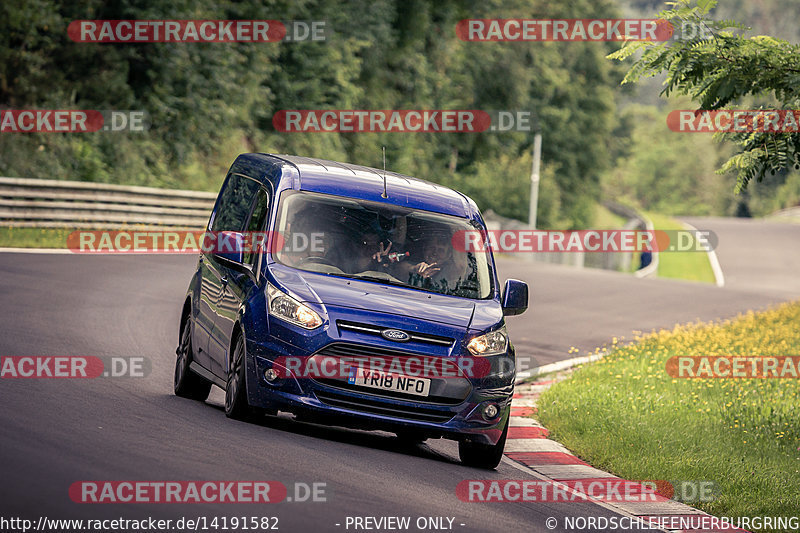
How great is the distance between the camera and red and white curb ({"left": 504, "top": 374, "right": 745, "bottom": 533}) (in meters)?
9.07

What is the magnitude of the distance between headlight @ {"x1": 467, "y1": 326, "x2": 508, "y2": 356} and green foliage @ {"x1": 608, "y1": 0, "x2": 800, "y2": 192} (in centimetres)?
290

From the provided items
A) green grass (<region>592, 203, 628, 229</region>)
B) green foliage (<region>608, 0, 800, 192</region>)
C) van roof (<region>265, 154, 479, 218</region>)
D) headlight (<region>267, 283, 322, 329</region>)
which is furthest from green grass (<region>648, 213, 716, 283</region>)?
headlight (<region>267, 283, 322, 329</region>)

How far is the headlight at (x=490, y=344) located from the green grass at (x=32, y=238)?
637 inches

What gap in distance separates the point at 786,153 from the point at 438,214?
354 cm

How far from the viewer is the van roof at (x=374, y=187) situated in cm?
1023

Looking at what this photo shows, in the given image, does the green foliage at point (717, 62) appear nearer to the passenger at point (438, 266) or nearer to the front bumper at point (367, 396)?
the passenger at point (438, 266)

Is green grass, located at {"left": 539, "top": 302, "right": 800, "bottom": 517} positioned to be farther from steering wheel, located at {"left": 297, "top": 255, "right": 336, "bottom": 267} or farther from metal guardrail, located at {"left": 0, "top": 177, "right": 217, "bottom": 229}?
metal guardrail, located at {"left": 0, "top": 177, "right": 217, "bottom": 229}

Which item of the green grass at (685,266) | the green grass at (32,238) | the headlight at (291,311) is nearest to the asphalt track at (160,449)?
the headlight at (291,311)

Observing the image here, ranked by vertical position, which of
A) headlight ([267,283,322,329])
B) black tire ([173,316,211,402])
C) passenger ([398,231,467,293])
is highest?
passenger ([398,231,467,293])

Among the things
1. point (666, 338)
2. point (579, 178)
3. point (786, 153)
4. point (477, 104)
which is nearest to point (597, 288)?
point (666, 338)

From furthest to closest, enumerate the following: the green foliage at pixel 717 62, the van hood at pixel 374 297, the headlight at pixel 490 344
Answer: the green foliage at pixel 717 62
the headlight at pixel 490 344
the van hood at pixel 374 297

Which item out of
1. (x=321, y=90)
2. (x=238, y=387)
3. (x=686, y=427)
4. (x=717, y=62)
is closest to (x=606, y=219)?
(x=321, y=90)

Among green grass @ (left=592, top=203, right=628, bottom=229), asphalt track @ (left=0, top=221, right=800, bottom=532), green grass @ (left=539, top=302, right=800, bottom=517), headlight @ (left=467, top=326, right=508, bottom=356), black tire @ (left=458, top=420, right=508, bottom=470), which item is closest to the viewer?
asphalt track @ (left=0, top=221, right=800, bottom=532)

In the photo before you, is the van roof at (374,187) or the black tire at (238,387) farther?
the van roof at (374,187)
